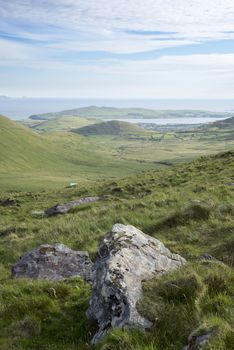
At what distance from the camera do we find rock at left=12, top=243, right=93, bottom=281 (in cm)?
1359

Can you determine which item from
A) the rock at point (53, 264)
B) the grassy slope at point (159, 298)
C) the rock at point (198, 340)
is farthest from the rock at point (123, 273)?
the rock at point (53, 264)

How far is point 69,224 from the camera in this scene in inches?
895

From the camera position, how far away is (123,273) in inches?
369

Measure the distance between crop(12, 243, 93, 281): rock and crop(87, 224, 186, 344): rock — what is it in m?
2.58

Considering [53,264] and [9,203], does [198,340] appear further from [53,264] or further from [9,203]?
[9,203]

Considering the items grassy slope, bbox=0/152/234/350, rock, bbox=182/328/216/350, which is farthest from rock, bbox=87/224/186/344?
rock, bbox=182/328/216/350

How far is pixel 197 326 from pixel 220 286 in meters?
1.74

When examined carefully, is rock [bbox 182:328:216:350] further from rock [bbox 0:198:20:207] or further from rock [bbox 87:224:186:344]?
rock [bbox 0:198:20:207]

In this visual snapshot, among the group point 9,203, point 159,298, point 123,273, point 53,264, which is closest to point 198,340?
point 159,298

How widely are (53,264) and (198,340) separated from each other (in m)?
8.32

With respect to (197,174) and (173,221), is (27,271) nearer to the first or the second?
(173,221)

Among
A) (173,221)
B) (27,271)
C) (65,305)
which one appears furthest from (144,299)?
(173,221)

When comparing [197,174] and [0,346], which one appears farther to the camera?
[197,174]

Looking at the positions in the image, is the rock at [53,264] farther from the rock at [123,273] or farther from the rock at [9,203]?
the rock at [9,203]
